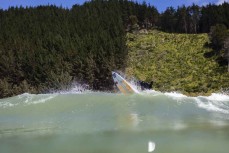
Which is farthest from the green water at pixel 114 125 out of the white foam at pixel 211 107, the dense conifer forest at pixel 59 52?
the dense conifer forest at pixel 59 52

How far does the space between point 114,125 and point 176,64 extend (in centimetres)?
7101

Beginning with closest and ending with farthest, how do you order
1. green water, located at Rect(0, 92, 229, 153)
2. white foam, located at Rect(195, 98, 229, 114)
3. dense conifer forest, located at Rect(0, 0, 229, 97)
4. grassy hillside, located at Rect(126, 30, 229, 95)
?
green water, located at Rect(0, 92, 229, 153), white foam, located at Rect(195, 98, 229, 114), grassy hillside, located at Rect(126, 30, 229, 95), dense conifer forest, located at Rect(0, 0, 229, 97)

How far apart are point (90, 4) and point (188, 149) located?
455ft

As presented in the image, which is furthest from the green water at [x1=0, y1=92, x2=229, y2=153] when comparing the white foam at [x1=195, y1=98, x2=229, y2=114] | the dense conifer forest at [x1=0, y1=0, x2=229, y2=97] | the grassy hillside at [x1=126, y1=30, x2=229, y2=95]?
the dense conifer forest at [x1=0, y1=0, x2=229, y2=97]

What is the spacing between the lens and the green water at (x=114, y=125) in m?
15.1

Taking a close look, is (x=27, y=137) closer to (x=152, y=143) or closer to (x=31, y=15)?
(x=152, y=143)

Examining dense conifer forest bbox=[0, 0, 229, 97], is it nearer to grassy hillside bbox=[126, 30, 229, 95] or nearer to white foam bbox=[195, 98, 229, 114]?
grassy hillside bbox=[126, 30, 229, 95]

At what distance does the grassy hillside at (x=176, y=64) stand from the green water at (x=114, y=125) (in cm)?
3886

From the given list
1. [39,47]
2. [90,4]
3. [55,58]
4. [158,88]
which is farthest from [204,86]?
[90,4]

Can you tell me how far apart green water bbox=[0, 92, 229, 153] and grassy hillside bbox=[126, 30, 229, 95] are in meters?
38.9

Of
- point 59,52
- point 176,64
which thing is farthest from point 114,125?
point 176,64

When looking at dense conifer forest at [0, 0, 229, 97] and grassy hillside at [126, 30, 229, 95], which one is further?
dense conifer forest at [0, 0, 229, 97]

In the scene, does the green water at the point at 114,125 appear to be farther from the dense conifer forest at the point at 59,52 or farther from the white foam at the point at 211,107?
the dense conifer forest at the point at 59,52

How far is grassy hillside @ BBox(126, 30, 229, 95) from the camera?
242 feet
